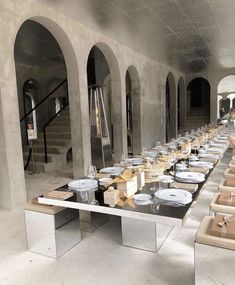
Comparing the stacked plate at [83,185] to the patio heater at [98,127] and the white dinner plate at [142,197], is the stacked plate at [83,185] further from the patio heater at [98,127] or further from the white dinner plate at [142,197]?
the patio heater at [98,127]

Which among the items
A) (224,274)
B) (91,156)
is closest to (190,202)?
(224,274)

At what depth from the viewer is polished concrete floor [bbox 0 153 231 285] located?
217cm

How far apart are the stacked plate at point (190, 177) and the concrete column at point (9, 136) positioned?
2.58m

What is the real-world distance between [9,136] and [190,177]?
275cm

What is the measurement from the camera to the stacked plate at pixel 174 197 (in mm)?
1909

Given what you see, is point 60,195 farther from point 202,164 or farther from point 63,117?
point 63,117

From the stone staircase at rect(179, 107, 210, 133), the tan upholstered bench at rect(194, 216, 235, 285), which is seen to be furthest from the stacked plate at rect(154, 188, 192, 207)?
the stone staircase at rect(179, 107, 210, 133)

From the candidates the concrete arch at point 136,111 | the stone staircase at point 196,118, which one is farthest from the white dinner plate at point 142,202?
the stone staircase at point 196,118

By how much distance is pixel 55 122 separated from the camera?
28.1 feet

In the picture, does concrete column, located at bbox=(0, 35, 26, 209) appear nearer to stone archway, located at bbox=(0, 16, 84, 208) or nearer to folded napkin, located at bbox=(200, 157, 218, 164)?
stone archway, located at bbox=(0, 16, 84, 208)

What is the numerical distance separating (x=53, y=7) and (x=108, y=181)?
359cm

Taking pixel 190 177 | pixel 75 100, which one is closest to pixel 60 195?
pixel 190 177

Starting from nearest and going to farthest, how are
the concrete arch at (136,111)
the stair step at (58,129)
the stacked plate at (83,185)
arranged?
the stacked plate at (83,185) → the stair step at (58,129) → the concrete arch at (136,111)

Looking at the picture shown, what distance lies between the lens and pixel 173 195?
204cm
